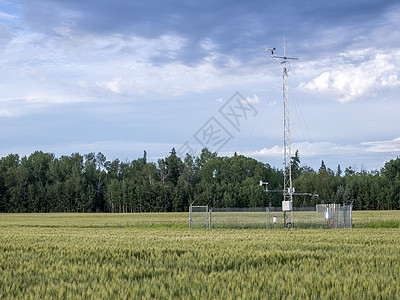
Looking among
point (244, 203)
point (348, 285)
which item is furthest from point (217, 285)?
point (244, 203)

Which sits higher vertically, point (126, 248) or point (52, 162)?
point (52, 162)

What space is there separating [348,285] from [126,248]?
8175mm

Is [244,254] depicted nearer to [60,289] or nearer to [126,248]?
[126,248]

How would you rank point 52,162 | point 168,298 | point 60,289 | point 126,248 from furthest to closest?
point 52,162 < point 126,248 < point 60,289 < point 168,298

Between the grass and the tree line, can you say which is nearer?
the grass

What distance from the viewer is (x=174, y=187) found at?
113 m

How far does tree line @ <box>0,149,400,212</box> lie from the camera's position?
108000mm

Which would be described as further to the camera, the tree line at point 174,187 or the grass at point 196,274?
the tree line at point 174,187

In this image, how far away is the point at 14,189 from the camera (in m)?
114

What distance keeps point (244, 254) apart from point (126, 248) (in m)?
4.07

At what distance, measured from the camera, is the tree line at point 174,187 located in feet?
354

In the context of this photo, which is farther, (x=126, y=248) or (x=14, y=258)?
(x=126, y=248)

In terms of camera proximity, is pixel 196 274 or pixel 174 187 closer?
pixel 196 274

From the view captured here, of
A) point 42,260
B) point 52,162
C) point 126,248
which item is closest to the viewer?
point 42,260
